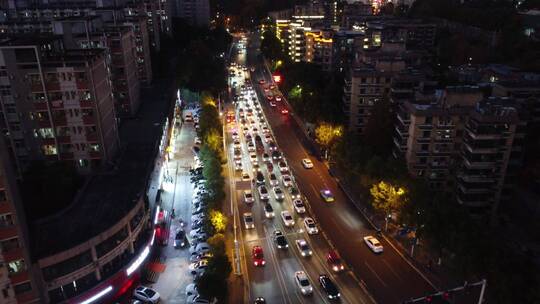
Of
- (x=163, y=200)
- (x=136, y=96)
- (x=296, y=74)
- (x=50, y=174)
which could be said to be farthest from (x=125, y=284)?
(x=296, y=74)

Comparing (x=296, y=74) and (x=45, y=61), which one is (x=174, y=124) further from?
(x=45, y=61)

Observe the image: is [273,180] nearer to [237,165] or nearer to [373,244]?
[237,165]

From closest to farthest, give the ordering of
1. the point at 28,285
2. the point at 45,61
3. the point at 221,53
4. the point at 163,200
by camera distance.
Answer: the point at 28,285
the point at 45,61
the point at 163,200
the point at 221,53

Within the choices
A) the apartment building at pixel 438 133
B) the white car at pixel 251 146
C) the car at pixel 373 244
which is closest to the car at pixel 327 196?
the car at pixel 373 244

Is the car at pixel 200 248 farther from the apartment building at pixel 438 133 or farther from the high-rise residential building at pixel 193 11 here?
the high-rise residential building at pixel 193 11

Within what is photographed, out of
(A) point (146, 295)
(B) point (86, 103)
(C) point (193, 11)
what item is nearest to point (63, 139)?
(B) point (86, 103)

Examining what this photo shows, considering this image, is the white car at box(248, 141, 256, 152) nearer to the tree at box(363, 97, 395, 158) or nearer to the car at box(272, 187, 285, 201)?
the car at box(272, 187, 285, 201)

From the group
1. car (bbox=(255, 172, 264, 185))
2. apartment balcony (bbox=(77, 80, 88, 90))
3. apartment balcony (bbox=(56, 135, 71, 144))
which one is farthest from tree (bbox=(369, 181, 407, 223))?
apartment balcony (bbox=(56, 135, 71, 144))
